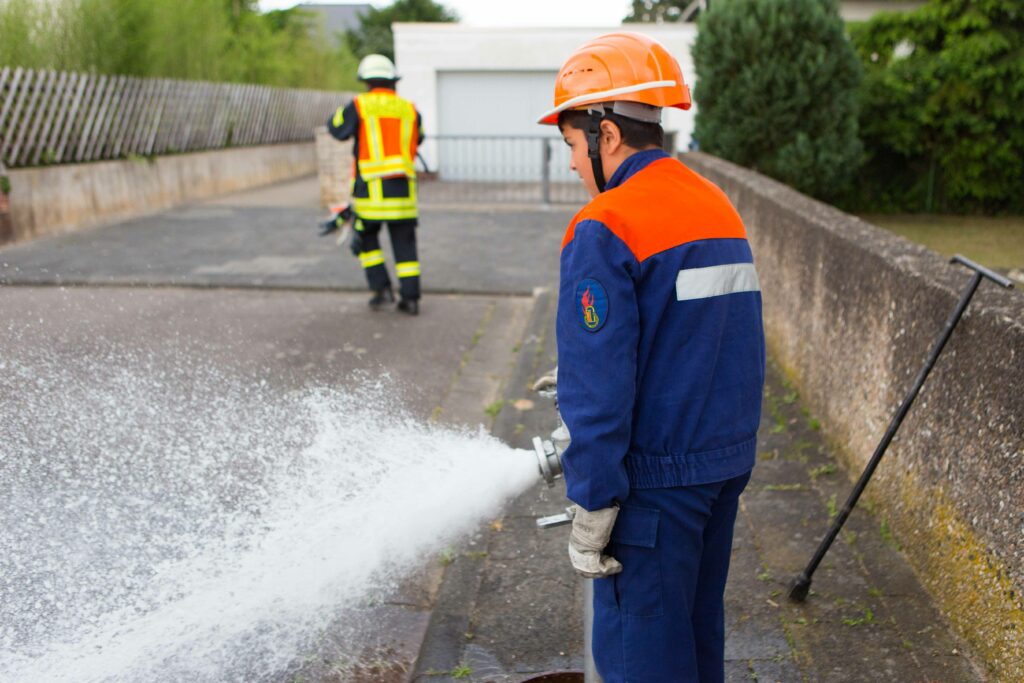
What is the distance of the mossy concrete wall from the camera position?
2.60m

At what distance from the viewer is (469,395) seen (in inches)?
215

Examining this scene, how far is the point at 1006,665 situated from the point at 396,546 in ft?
7.02

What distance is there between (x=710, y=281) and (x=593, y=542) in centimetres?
64

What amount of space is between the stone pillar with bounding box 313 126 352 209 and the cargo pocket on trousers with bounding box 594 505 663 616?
39.1 feet

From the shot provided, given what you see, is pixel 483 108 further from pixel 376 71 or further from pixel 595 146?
pixel 595 146

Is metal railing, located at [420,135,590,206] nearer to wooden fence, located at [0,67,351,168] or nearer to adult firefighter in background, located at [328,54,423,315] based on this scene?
wooden fence, located at [0,67,351,168]

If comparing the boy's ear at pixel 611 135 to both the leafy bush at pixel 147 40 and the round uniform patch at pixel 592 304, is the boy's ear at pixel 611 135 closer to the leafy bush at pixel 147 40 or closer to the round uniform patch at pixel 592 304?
the round uniform patch at pixel 592 304

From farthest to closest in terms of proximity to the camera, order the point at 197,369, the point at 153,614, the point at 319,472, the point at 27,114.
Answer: the point at 27,114 < the point at 197,369 < the point at 319,472 < the point at 153,614

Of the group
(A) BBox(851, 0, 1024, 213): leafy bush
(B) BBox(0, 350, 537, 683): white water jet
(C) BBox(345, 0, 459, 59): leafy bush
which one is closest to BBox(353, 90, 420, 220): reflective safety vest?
(B) BBox(0, 350, 537, 683): white water jet

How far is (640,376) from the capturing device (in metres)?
2.05

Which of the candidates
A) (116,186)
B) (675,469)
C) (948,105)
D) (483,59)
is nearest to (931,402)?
(675,469)

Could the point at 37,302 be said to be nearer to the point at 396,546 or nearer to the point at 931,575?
the point at 396,546

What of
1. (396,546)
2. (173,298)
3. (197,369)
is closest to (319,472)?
(396,546)

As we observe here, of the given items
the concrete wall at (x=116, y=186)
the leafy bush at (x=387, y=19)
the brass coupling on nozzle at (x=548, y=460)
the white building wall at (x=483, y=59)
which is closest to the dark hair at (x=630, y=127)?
the brass coupling on nozzle at (x=548, y=460)
